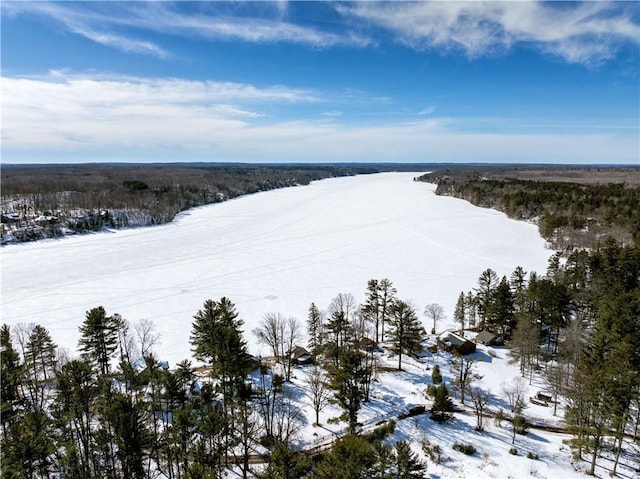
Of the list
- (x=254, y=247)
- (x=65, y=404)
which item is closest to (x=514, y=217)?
(x=254, y=247)

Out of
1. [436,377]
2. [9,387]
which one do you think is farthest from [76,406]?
[436,377]

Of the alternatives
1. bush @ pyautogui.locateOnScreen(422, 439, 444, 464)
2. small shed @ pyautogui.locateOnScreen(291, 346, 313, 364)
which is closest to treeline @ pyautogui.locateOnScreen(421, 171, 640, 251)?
bush @ pyautogui.locateOnScreen(422, 439, 444, 464)

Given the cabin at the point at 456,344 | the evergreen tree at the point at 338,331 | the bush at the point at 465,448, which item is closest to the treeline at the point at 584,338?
the cabin at the point at 456,344

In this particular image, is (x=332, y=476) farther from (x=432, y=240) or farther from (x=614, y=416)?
(x=432, y=240)

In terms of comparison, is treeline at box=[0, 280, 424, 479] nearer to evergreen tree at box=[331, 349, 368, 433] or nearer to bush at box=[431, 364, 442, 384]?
evergreen tree at box=[331, 349, 368, 433]

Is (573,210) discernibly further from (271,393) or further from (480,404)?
(271,393)
